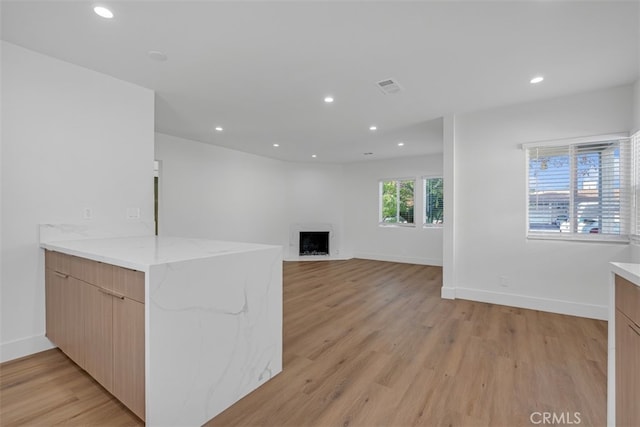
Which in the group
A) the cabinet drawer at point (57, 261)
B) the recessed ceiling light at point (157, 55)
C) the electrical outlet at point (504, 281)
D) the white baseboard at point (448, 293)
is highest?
the recessed ceiling light at point (157, 55)

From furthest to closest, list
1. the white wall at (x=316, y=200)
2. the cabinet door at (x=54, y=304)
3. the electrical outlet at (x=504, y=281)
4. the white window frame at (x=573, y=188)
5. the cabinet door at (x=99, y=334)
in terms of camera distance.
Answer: the white wall at (x=316, y=200), the electrical outlet at (x=504, y=281), the white window frame at (x=573, y=188), the cabinet door at (x=54, y=304), the cabinet door at (x=99, y=334)

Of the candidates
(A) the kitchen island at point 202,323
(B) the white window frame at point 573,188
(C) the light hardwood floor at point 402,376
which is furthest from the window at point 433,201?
(A) the kitchen island at point 202,323

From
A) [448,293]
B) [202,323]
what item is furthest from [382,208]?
[202,323]

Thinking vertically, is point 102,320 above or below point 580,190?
below

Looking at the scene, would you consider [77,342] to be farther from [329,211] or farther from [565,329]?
[329,211]

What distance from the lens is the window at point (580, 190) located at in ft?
10.1

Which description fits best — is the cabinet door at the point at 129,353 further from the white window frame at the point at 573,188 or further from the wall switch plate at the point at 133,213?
the white window frame at the point at 573,188

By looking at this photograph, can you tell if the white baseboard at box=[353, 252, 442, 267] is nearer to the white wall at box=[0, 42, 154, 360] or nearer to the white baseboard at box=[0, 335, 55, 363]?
the white wall at box=[0, 42, 154, 360]

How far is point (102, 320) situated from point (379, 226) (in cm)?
629

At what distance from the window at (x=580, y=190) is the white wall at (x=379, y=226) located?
3011 mm

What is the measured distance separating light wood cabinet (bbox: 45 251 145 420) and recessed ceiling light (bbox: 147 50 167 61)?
5.73ft

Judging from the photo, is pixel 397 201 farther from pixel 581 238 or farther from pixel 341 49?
pixel 341 49

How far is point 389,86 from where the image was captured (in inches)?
117

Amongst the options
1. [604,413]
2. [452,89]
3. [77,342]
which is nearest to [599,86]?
[452,89]
